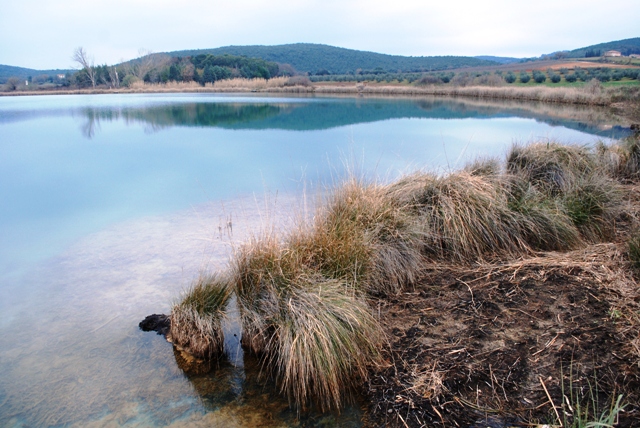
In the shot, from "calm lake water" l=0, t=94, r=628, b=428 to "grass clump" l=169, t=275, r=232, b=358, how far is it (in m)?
0.13

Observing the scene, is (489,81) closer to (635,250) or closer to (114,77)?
(635,250)

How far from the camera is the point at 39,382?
2574 millimetres

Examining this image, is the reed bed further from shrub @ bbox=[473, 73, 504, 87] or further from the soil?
the soil

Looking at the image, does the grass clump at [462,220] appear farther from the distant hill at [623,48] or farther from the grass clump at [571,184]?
the distant hill at [623,48]

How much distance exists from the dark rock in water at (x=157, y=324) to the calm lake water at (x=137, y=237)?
6 cm

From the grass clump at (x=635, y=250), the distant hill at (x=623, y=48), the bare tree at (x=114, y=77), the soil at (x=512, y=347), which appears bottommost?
the soil at (x=512, y=347)

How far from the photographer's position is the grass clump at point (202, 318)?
9.24 ft

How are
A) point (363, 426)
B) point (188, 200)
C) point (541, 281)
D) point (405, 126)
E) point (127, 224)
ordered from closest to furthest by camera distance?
1. point (363, 426)
2. point (541, 281)
3. point (127, 224)
4. point (188, 200)
5. point (405, 126)

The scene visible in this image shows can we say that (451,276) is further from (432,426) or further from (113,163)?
(113,163)

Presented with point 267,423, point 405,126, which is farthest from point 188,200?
point 405,126

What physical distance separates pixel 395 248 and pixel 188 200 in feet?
11.6

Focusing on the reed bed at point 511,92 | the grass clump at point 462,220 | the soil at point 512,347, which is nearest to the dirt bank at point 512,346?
the soil at point 512,347

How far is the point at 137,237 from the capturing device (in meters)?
4.74

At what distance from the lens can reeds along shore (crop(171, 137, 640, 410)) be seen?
250 centimetres
